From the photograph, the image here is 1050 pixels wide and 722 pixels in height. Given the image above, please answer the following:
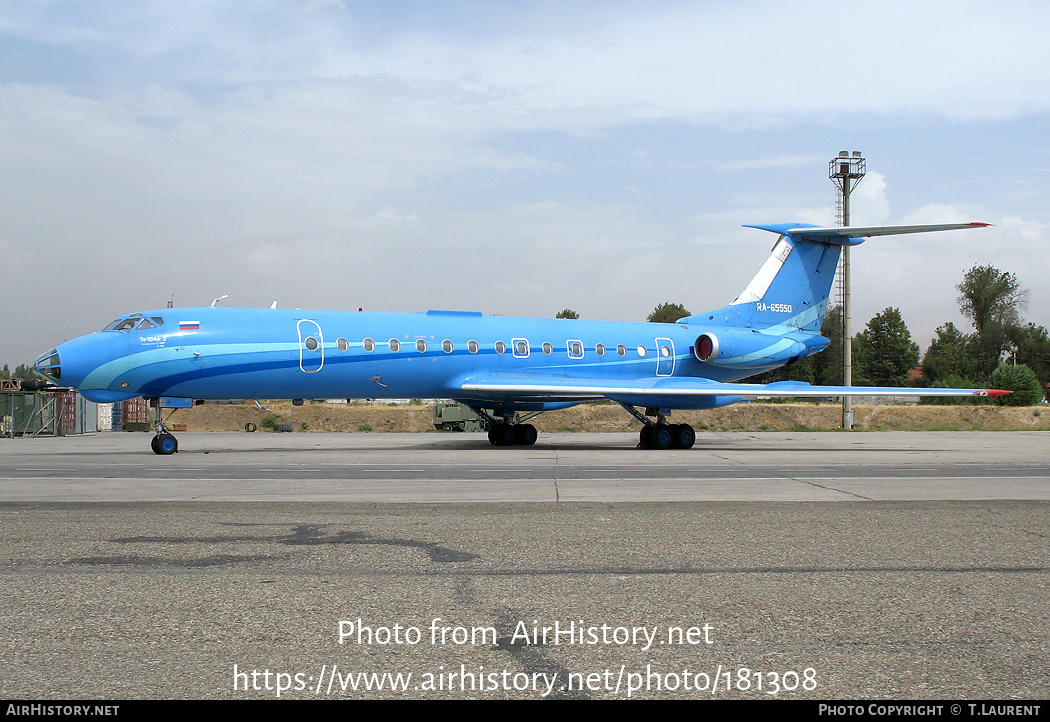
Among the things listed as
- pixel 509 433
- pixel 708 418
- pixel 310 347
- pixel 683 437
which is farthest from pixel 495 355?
pixel 708 418

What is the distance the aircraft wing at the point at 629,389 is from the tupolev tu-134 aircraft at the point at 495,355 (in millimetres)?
48

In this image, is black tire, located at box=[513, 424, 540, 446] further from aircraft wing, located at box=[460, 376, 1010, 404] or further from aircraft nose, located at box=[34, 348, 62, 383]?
aircraft nose, located at box=[34, 348, 62, 383]

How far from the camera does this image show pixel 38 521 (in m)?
8.86

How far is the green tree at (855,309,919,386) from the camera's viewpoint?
8462cm

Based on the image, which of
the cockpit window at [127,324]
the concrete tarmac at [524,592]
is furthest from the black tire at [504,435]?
the concrete tarmac at [524,592]

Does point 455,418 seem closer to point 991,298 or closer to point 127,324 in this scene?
point 127,324

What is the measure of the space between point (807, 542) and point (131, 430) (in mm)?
39452

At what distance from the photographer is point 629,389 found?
2391 cm

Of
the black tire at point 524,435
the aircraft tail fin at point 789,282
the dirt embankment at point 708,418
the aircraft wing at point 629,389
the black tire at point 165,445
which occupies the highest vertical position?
the aircraft tail fin at point 789,282

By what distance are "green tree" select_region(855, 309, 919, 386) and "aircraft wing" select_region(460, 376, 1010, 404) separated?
6494 centimetres

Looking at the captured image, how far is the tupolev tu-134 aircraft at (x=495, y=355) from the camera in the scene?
20.1 meters

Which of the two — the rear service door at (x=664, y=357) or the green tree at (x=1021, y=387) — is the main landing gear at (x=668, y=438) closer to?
the rear service door at (x=664, y=357)
